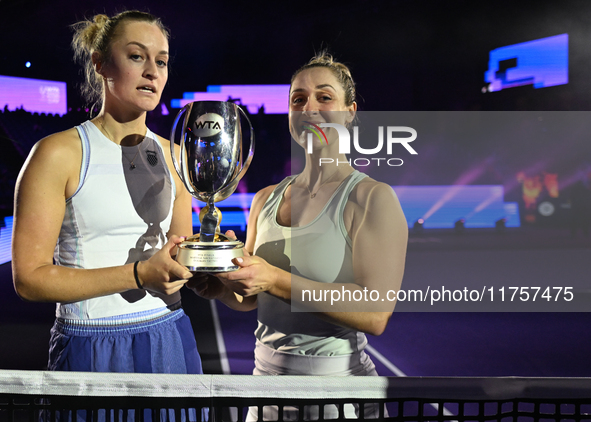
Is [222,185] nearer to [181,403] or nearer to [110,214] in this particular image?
[110,214]

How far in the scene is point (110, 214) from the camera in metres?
1.16

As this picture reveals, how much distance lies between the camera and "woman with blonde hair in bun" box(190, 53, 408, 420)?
1.17m

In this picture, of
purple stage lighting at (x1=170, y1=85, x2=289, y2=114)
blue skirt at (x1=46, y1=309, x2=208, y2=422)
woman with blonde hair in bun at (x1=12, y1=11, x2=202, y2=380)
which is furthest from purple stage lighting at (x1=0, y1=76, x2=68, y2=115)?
blue skirt at (x1=46, y1=309, x2=208, y2=422)

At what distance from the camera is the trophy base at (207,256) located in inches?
37.7

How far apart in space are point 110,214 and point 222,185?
325 mm

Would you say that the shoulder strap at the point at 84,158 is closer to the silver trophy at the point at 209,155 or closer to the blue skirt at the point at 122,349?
the silver trophy at the point at 209,155

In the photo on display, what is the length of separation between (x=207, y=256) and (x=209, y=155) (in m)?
0.23

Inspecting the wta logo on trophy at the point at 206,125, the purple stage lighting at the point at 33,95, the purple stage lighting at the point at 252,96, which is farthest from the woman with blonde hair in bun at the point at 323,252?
the purple stage lighting at the point at 33,95

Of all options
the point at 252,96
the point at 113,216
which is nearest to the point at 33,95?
the point at 252,96

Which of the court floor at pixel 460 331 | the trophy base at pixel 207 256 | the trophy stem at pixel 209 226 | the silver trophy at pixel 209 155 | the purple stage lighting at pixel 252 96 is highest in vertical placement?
the purple stage lighting at pixel 252 96

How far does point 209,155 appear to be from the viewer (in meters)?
1.02

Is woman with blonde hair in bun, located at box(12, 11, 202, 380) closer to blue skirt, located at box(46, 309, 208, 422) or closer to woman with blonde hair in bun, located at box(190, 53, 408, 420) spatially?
blue skirt, located at box(46, 309, 208, 422)

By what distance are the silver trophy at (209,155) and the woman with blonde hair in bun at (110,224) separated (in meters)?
0.09

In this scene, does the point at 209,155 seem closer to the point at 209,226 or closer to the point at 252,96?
the point at 209,226
